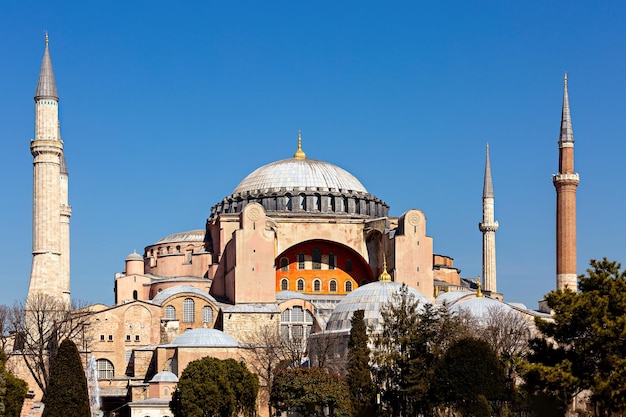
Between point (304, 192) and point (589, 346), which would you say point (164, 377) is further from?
point (589, 346)

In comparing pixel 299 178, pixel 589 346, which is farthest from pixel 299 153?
pixel 589 346

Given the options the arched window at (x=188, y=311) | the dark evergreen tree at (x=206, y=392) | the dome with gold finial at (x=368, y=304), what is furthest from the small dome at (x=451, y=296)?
the dark evergreen tree at (x=206, y=392)

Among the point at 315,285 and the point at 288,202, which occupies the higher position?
the point at 288,202

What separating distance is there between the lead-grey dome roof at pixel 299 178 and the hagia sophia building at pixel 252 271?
0.08 m

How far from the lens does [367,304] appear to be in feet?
141

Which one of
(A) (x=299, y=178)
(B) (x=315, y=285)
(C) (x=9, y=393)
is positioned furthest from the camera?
(A) (x=299, y=178)

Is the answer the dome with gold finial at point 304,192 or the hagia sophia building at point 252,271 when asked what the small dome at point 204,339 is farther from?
the dome with gold finial at point 304,192

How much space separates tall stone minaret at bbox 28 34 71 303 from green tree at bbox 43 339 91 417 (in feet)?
49.4

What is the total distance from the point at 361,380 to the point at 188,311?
14679mm

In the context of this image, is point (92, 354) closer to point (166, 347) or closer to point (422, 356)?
point (166, 347)

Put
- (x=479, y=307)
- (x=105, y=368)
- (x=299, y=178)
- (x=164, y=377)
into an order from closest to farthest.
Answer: (x=164, y=377) < (x=479, y=307) < (x=105, y=368) < (x=299, y=178)

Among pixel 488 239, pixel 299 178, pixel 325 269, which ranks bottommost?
pixel 325 269

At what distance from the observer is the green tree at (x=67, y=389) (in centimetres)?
3266

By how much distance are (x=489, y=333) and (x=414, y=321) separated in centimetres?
689
